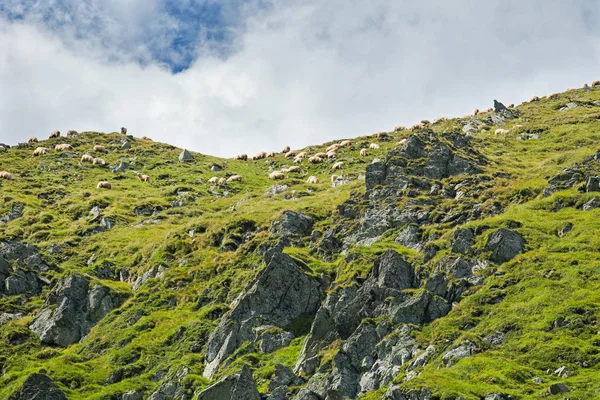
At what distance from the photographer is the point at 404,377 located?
3384 cm

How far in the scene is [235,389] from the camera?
121 feet

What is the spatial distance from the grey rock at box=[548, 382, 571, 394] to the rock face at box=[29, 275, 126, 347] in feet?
122

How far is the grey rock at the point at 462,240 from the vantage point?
146 ft

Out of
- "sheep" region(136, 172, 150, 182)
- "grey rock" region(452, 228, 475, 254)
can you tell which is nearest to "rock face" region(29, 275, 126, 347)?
"grey rock" region(452, 228, 475, 254)

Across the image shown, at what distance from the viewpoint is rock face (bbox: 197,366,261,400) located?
121 feet

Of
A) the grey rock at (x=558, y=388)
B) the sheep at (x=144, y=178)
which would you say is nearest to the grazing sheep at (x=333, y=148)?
the sheep at (x=144, y=178)

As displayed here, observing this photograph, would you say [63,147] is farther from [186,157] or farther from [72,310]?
[72,310]

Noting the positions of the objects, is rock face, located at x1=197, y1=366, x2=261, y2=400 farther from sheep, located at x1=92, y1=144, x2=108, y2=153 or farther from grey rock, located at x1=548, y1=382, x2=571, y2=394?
sheep, located at x1=92, y1=144, x2=108, y2=153

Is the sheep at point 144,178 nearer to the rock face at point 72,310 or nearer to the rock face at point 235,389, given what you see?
the rock face at point 72,310

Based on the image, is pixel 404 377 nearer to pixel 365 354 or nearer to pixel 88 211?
pixel 365 354

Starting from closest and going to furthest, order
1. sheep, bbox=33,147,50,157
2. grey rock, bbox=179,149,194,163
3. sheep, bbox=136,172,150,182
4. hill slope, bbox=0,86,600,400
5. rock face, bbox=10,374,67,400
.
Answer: hill slope, bbox=0,86,600,400 → rock face, bbox=10,374,67,400 → sheep, bbox=136,172,150,182 → grey rock, bbox=179,149,194,163 → sheep, bbox=33,147,50,157

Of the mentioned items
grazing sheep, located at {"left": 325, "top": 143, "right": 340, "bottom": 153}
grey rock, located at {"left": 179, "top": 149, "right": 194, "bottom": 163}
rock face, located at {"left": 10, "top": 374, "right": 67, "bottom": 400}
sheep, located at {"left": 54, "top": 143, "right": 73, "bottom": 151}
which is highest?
sheep, located at {"left": 54, "top": 143, "right": 73, "bottom": 151}

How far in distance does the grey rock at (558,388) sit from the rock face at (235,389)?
15628 millimetres

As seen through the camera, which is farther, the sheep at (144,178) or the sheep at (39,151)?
the sheep at (39,151)
